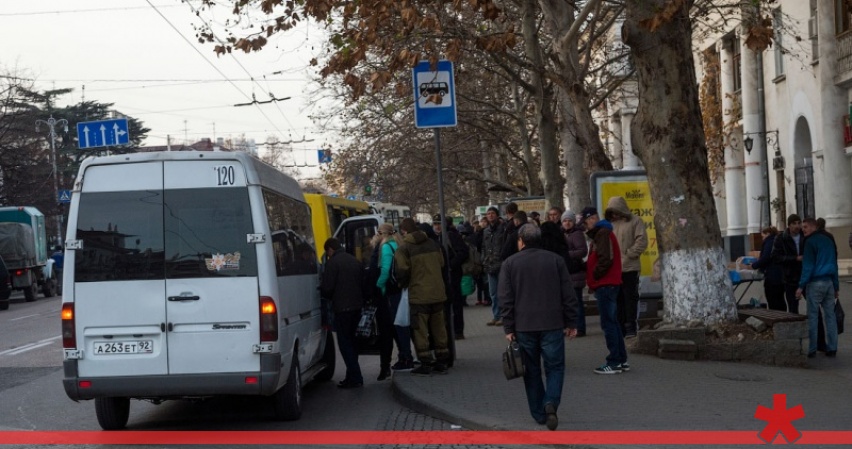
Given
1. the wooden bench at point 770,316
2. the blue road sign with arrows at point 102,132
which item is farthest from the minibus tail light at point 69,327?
the blue road sign with arrows at point 102,132

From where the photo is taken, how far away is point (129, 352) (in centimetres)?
912

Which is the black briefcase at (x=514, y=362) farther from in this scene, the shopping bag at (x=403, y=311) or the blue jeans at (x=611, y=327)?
the shopping bag at (x=403, y=311)

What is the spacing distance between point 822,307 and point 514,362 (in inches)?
230

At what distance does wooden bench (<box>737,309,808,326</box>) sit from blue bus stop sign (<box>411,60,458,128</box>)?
3978mm

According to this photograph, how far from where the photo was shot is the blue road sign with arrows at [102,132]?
122 ft

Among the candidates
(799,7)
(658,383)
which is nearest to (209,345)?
(658,383)

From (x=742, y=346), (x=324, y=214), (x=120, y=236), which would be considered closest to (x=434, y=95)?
(x=742, y=346)

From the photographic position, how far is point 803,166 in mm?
32344

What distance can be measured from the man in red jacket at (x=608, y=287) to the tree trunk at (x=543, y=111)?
1109 centimetres

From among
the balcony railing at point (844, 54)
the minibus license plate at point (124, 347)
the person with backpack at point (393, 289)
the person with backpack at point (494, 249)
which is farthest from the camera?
the balcony railing at point (844, 54)

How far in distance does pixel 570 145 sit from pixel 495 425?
17482 mm

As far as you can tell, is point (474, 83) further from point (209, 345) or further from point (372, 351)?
point (209, 345)

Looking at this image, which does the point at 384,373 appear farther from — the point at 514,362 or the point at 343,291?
the point at 514,362

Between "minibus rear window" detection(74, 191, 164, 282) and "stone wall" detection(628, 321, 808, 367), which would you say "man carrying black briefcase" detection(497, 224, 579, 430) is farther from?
"stone wall" detection(628, 321, 808, 367)
